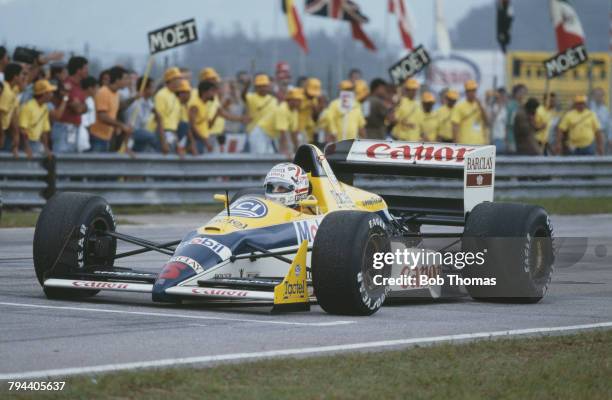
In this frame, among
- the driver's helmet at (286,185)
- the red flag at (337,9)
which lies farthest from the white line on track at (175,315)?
the red flag at (337,9)

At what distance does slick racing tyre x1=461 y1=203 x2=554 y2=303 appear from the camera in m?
11.7

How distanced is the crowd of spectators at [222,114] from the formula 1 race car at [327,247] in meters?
8.48

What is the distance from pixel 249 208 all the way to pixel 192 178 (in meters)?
11.4

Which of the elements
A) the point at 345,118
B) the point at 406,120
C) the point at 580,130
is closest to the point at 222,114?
the point at 345,118

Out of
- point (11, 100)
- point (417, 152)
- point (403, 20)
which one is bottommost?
point (417, 152)

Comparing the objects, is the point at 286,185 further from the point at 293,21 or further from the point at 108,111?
the point at 293,21

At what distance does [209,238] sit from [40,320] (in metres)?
1.59

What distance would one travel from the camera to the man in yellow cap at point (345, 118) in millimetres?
23031

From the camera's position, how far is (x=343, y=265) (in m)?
10.1

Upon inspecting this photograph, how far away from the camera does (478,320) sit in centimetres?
1038

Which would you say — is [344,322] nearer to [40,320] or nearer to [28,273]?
[40,320]

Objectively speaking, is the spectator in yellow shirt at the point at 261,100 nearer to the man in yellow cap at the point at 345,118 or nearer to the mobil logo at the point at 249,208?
the man in yellow cap at the point at 345,118

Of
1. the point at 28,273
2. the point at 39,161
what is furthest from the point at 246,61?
the point at 28,273

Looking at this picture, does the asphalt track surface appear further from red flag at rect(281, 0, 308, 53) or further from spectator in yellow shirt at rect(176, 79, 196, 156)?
red flag at rect(281, 0, 308, 53)
